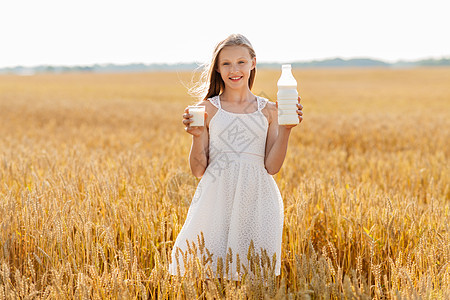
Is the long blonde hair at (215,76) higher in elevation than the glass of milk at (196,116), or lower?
higher

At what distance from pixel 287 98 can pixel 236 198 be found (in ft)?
1.98

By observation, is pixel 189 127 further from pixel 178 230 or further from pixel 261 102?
pixel 178 230

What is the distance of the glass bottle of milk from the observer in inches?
77.0

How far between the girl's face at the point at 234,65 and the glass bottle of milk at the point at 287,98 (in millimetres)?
345

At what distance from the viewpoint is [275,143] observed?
2254 mm

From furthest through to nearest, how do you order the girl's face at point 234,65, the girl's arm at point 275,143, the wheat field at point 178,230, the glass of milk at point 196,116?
the girl's face at point 234,65
the girl's arm at point 275,143
the glass of milk at point 196,116
the wheat field at point 178,230

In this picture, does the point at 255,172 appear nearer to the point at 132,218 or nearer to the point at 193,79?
the point at 193,79

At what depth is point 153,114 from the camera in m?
13.4

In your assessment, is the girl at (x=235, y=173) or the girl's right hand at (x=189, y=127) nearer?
the girl's right hand at (x=189, y=127)

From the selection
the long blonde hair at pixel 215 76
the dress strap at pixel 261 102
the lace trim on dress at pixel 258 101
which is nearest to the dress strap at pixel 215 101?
the lace trim on dress at pixel 258 101

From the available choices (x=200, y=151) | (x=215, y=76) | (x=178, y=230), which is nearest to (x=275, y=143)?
(x=200, y=151)

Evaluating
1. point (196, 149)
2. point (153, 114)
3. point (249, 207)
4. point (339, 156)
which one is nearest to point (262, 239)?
point (249, 207)

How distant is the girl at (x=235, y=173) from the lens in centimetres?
226

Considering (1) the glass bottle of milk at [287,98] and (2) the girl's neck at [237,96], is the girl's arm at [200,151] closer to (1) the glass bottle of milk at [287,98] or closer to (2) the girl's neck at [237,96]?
(2) the girl's neck at [237,96]
